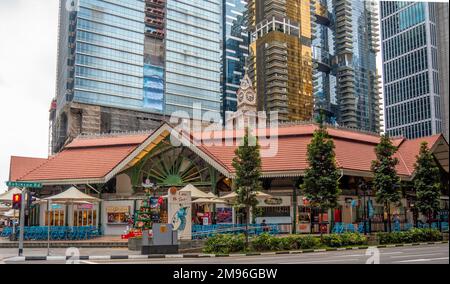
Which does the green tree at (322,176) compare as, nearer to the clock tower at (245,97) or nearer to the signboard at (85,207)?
the signboard at (85,207)

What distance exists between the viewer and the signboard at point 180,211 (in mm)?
25516

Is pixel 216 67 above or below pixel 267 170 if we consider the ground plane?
above

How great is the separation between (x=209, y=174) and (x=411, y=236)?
51.4 ft

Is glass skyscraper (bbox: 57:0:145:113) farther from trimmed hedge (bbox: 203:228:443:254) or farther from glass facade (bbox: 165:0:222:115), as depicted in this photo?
trimmed hedge (bbox: 203:228:443:254)

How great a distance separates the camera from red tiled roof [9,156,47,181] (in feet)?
148

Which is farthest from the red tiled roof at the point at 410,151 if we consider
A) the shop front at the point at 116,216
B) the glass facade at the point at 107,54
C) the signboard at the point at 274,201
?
the glass facade at the point at 107,54

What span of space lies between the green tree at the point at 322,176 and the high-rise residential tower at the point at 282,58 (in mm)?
105251
